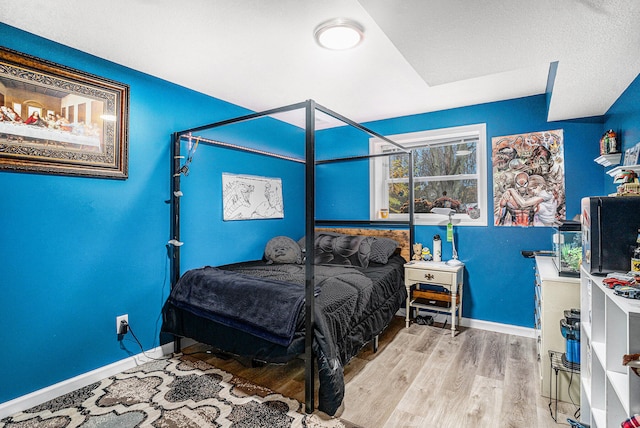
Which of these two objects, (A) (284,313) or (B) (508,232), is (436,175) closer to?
(B) (508,232)

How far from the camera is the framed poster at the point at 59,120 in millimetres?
1950

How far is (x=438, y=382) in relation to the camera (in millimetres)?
2285

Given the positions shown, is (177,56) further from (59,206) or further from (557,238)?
(557,238)

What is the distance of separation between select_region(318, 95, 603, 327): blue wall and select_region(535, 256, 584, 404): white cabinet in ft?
3.80

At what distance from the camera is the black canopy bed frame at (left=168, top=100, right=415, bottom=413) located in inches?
76.1

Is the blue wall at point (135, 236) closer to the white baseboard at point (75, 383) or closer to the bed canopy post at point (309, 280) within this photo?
the white baseboard at point (75, 383)

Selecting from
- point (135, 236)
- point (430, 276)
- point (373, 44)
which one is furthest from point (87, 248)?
point (430, 276)

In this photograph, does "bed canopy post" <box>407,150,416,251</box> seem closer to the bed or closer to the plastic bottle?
the plastic bottle

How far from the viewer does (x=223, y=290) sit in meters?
2.34

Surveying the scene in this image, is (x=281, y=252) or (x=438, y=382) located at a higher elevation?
(x=281, y=252)

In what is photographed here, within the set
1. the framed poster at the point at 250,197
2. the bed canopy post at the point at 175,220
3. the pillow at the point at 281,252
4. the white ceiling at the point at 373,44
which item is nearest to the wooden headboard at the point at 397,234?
the pillow at the point at 281,252

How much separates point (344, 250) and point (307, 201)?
172 centimetres

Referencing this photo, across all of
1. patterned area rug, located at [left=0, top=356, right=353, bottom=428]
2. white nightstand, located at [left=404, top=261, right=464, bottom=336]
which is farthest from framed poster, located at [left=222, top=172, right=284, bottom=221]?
white nightstand, located at [left=404, top=261, right=464, bottom=336]

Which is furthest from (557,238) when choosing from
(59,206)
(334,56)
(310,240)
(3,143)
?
(3,143)
